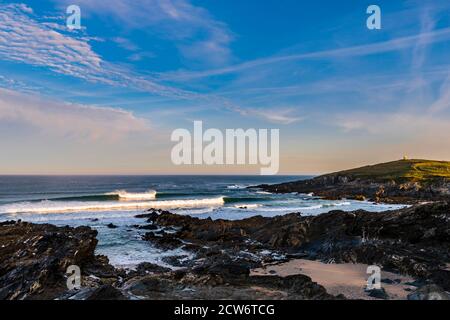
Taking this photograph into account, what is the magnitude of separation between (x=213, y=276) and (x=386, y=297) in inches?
286

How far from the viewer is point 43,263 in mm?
15680

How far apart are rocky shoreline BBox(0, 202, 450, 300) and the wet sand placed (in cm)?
75

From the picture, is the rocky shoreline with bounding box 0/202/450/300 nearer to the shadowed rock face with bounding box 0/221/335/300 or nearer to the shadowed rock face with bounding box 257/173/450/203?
the shadowed rock face with bounding box 0/221/335/300

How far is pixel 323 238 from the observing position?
25.2 metres

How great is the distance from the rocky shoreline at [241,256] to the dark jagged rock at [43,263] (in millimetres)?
49

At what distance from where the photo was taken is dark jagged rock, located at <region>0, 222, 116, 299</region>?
13648 mm

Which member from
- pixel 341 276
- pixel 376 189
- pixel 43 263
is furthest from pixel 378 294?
pixel 376 189

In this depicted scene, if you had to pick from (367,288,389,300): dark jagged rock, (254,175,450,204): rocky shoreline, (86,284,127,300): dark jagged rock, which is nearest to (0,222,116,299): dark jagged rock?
(86,284,127,300): dark jagged rock

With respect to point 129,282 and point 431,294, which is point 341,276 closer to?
point 431,294

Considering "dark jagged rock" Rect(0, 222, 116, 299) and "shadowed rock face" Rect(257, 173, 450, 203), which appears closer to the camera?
"dark jagged rock" Rect(0, 222, 116, 299)

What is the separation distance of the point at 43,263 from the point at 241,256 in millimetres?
12175

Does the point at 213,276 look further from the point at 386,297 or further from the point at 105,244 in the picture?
the point at 105,244

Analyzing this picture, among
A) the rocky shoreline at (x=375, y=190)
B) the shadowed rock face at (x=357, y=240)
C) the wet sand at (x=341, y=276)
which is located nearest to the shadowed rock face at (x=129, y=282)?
the shadowed rock face at (x=357, y=240)
